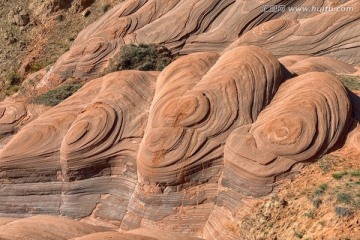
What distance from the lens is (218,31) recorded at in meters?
29.5

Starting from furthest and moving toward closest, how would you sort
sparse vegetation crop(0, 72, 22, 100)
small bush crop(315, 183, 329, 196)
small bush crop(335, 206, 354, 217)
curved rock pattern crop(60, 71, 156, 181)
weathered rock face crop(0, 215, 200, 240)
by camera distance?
sparse vegetation crop(0, 72, 22, 100)
curved rock pattern crop(60, 71, 156, 181)
small bush crop(315, 183, 329, 196)
small bush crop(335, 206, 354, 217)
weathered rock face crop(0, 215, 200, 240)

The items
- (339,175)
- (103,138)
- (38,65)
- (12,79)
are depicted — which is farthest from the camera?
(38,65)

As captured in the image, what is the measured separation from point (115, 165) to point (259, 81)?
5.61 metres

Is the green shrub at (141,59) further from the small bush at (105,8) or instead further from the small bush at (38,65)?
the small bush at (38,65)

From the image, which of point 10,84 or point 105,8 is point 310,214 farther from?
point 105,8

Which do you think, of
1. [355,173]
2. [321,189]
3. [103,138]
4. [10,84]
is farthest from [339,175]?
[10,84]

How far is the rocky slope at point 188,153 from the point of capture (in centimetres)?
1294

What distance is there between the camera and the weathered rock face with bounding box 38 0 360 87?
2627cm

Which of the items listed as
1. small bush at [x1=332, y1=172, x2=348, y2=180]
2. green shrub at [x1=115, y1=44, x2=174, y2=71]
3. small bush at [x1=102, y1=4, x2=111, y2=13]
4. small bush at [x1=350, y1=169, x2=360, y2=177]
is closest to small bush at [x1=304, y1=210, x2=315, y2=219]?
small bush at [x1=332, y1=172, x2=348, y2=180]

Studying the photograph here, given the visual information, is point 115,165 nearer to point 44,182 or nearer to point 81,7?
point 44,182

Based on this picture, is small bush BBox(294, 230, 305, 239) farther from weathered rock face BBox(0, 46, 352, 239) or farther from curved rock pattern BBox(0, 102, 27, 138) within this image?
curved rock pattern BBox(0, 102, 27, 138)

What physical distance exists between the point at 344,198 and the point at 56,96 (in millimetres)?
16196

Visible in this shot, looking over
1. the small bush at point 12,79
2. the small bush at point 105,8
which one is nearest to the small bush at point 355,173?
the small bush at point 105,8

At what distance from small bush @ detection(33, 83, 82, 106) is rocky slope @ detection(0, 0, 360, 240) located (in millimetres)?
1551
